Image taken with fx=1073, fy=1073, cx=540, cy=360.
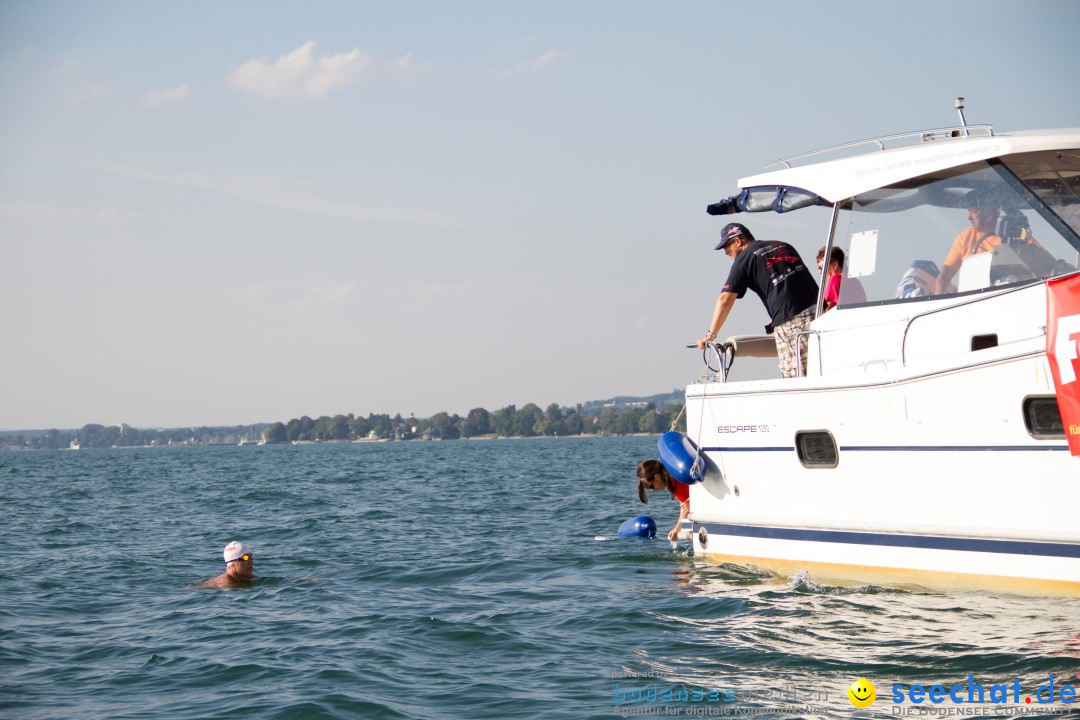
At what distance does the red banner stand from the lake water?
1.17 metres

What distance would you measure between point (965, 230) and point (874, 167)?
89cm

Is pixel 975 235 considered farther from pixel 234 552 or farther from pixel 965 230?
pixel 234 552

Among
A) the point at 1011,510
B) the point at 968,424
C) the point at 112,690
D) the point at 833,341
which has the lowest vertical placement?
the point at 112,690

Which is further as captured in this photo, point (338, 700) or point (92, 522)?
point (92, 522)

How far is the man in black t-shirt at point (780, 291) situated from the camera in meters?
8.58

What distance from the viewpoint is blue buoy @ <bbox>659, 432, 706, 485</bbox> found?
890 centimetres

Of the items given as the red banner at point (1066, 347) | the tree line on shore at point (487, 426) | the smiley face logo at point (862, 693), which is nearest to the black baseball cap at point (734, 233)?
the red banner at point (1066, 347)

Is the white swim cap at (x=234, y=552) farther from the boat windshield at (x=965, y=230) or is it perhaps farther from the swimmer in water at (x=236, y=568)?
the boat windshield at (x=965, y=230)

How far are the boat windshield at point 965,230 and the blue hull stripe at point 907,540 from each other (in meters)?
1.69

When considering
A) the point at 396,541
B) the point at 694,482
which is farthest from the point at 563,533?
the point at 694,482

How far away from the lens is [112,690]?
666 centimetres

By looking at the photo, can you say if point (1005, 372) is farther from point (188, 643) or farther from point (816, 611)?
point (188, 643)

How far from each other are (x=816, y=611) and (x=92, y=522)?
14960 millimetres

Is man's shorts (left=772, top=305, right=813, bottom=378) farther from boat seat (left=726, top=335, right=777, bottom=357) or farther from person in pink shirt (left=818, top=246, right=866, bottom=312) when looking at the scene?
boat seat (left=726, top=335, right=777, bottom=357)
